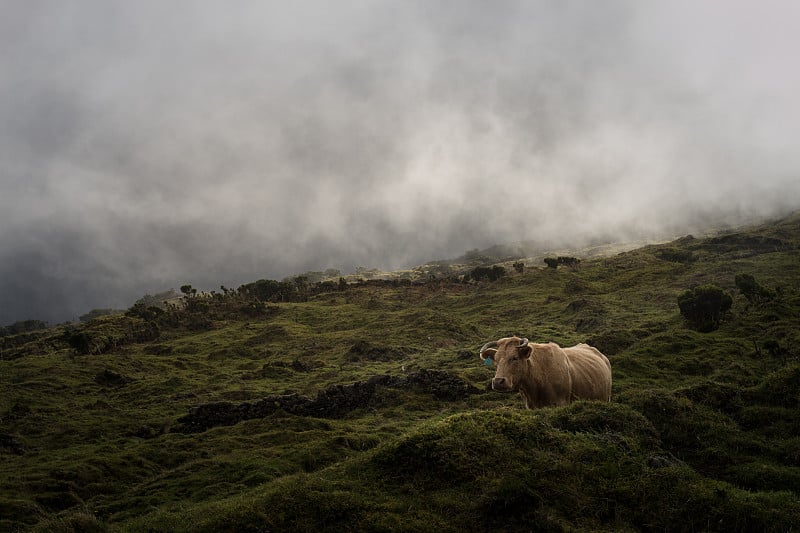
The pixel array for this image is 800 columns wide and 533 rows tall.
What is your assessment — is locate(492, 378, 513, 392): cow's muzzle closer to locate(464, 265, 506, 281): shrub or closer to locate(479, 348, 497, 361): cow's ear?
locate(479, 348, 497, 361): cow's ear

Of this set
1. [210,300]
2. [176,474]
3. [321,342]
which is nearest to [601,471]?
[176,474]

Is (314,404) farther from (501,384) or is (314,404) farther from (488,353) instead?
(501,384)

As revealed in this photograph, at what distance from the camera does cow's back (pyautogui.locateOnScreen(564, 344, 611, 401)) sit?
1448cm

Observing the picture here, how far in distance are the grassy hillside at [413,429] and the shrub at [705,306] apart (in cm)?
132

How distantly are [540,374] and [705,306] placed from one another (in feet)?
91.7

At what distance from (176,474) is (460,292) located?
76.4m

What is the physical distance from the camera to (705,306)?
112ft

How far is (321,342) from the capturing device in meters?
57.9

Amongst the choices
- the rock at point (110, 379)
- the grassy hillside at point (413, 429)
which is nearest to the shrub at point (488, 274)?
the grassy hillside at point (413, 429)

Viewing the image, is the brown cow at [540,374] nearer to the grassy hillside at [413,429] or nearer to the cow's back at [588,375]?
the cow's back at [588,375]

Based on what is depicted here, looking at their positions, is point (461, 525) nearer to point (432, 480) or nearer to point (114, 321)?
point (432, 480)

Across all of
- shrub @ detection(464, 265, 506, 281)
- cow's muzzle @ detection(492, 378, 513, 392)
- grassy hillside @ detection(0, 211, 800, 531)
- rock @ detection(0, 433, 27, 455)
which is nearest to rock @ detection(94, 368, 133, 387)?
grassy hillside @ detection(0, 211, 800, 531)

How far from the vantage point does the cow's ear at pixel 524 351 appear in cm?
1337

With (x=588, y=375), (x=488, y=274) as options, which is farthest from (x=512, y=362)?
(x=488, y=274)
